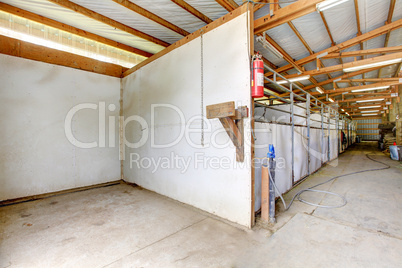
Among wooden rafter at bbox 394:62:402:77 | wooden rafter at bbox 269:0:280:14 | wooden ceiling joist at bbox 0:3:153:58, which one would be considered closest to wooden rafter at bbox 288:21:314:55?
wooden rafter at bbox 269:0:280:14

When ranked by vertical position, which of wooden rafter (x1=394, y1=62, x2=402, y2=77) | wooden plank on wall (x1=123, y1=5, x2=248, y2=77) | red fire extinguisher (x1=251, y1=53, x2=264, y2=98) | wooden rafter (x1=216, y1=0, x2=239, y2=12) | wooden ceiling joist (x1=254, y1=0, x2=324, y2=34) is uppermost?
wooden rafter (x1=394, y1=62, x2=402, y2=77)

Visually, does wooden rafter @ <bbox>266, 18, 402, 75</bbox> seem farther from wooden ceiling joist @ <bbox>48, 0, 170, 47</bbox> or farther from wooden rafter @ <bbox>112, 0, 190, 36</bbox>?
wooden ceiling joist @ <bbox>48, 0, 170, 47</bbox>

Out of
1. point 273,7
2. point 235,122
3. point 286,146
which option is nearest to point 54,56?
point 235,122

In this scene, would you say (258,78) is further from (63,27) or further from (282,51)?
(63,27)

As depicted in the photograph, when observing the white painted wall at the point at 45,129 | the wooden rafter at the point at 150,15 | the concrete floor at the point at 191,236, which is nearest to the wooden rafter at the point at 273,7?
the wooden rafter at the point at 150,15

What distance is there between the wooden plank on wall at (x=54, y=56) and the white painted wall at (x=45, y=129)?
0.10 meters

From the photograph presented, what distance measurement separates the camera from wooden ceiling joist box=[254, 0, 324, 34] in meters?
2.40

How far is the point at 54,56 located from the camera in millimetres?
3518

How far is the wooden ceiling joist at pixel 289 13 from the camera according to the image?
94.4 inches

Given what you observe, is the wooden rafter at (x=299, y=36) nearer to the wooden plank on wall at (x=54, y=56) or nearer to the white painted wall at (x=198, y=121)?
the white painted wall at (x=198, y=121)

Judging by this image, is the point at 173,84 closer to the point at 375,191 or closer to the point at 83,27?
the point at 83,27

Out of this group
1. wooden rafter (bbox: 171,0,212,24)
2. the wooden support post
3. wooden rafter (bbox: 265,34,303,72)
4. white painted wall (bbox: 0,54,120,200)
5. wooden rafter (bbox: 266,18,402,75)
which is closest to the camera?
the wooden support post

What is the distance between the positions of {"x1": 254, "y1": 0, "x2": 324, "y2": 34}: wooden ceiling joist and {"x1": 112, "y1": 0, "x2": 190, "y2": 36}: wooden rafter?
155 centimetres

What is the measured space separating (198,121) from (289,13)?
77.4 inches
